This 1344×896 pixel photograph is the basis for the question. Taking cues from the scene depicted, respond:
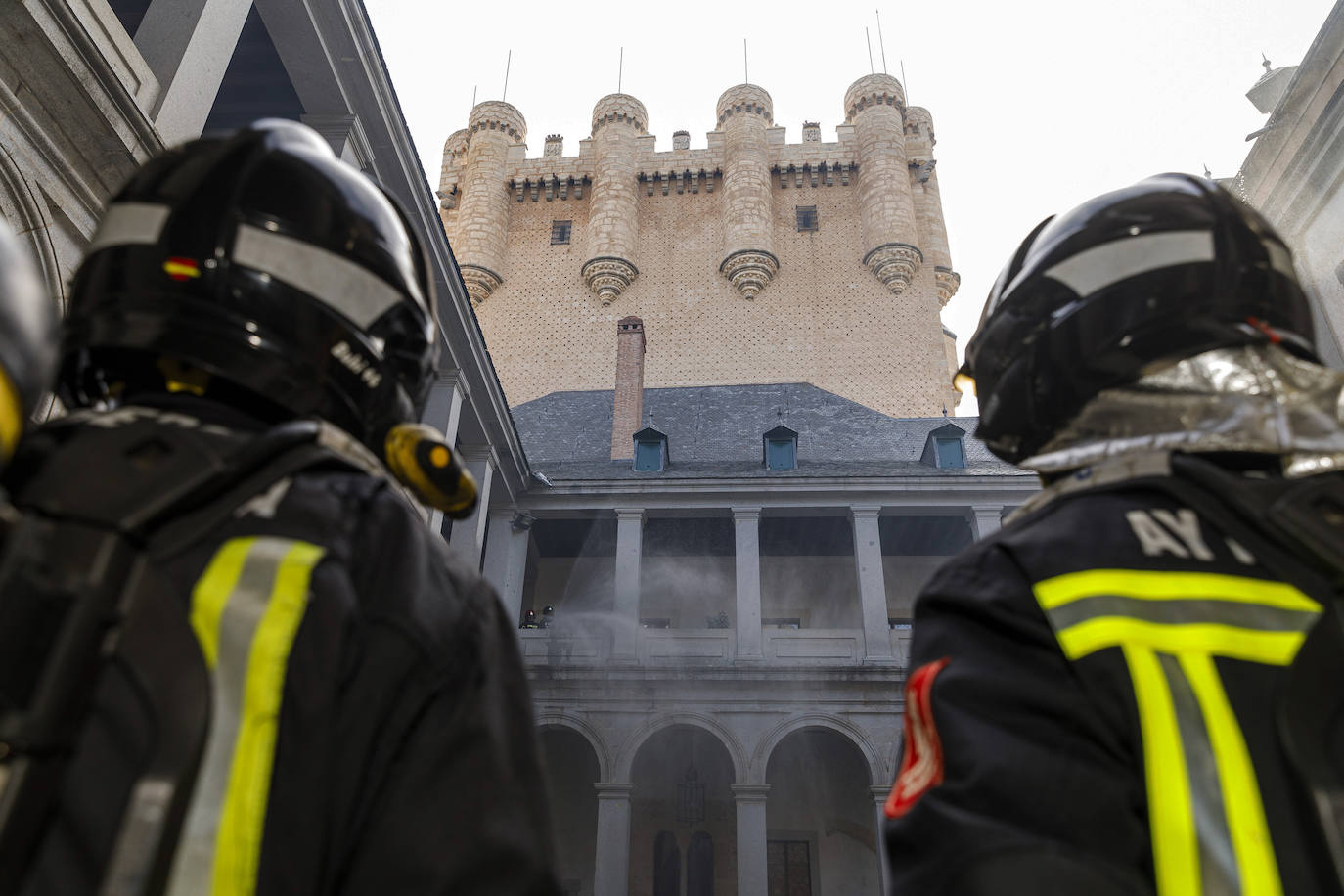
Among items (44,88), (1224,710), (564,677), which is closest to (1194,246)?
(1224,710)

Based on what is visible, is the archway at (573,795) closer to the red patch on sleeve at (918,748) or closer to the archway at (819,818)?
the archway at (819,818)

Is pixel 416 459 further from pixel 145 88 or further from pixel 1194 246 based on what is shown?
pixel 145 88

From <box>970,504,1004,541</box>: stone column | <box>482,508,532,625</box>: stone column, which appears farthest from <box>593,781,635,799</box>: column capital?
<box>970,504,1004,541</box>: stone column

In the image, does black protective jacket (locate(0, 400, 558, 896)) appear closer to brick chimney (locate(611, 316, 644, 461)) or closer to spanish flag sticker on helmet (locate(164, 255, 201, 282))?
spanish flag sticker on helmet (locate(164, 255, 201, 282))

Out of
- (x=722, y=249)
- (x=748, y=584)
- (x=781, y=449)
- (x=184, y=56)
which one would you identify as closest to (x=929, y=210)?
(x=722, y=249)

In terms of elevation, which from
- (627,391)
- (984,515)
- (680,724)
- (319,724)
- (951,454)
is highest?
(627,391)

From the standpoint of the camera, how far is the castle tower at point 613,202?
30141 millimetres

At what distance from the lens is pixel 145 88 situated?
5.72 metres

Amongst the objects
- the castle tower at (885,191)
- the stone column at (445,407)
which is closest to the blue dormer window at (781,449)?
the stone column at (445,407)

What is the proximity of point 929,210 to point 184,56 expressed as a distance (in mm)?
31269

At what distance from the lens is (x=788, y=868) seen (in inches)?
631

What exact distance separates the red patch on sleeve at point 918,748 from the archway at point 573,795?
1556 centimetres

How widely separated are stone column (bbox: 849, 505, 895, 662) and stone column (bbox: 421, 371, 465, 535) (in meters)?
8.66

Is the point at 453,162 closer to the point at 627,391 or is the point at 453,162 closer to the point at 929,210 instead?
the point at 627,391
